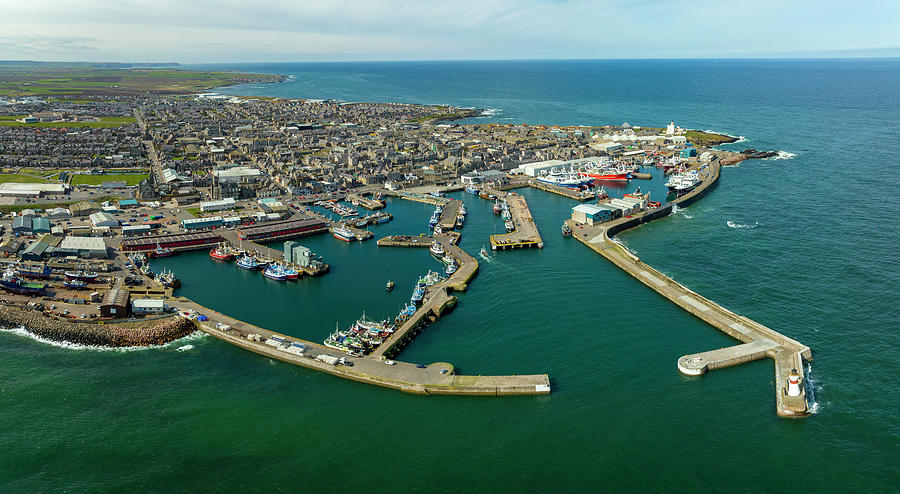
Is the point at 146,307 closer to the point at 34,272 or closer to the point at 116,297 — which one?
the point at 116,297

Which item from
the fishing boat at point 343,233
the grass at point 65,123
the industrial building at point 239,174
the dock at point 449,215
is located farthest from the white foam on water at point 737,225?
the grass at point 65,123

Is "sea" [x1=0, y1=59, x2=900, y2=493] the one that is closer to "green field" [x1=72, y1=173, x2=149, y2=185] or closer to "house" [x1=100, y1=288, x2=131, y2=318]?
"house" [x1=100, y1=288, x2=131, y2=318]

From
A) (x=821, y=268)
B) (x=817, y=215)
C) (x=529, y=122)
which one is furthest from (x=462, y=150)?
(x=821, y=268)

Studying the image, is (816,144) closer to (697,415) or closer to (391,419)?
(697,415)

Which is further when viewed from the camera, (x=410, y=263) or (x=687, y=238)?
(x=687, y=238)

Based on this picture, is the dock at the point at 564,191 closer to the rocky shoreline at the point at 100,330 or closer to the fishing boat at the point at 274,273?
the fishing boat at the point at 274,273

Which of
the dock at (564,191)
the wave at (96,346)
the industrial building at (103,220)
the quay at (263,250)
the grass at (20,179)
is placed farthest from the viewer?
the grass at (20,179)
